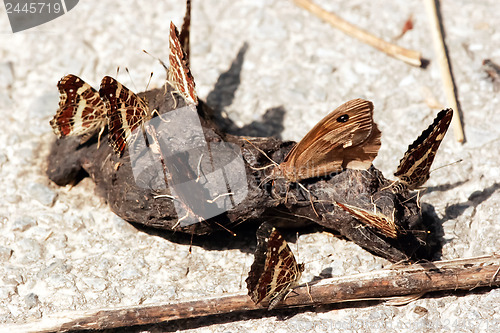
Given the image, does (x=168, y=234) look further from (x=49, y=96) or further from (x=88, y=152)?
(x=49, y=96)

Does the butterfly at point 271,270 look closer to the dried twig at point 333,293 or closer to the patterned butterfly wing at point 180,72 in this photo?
the dried twig at point 333,293

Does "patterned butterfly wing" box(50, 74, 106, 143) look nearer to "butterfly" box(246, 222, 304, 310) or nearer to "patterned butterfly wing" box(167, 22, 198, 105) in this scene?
"patterned butterfly wing" box(167, 22, 198, 105)

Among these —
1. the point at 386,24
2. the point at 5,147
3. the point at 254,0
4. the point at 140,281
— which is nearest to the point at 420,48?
the point at 386,24

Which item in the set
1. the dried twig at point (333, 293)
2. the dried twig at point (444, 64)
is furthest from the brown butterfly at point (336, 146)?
the dried twig at point (444, 64)

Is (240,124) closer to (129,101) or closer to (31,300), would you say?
(129,101)

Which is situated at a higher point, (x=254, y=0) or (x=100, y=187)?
(x=254, y=0)

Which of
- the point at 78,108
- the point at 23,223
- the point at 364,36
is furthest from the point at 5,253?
the point at 364,36
